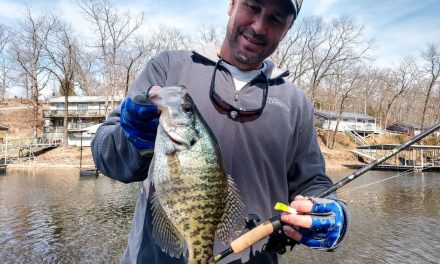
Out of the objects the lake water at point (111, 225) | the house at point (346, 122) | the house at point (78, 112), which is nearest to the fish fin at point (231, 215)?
the lake water at point (111, 225)

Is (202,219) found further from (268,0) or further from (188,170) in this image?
(268,0)

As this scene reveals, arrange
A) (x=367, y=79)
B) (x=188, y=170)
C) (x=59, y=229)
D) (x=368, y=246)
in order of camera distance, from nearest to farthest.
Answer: (x=188, y=170) < (x=368, y=246) < (x=59, y=229) < (x=367, y=79)

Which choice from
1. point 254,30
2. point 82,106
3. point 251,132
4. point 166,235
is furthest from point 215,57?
point 82,106

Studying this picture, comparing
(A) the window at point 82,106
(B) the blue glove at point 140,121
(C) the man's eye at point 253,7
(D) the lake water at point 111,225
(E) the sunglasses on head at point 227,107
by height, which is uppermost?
(A) the window at point 82,106

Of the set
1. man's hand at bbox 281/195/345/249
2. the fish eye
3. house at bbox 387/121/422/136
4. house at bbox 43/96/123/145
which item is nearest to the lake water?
man's hand at bbox 281/195/345/249

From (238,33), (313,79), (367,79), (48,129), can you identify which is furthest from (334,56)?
(238,33)

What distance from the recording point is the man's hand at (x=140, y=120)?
2012 mm

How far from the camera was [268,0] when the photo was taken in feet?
8.57

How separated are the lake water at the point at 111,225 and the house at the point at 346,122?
38.9 m

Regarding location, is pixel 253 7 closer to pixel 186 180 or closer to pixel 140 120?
pixel 140 120

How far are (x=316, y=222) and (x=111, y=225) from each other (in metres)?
13.8

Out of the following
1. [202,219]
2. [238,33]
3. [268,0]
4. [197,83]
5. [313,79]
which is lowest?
[202,219]

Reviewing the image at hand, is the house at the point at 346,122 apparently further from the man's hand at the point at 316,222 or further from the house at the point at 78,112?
the man's hand at the point at 316,222

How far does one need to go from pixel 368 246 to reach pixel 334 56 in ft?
141
